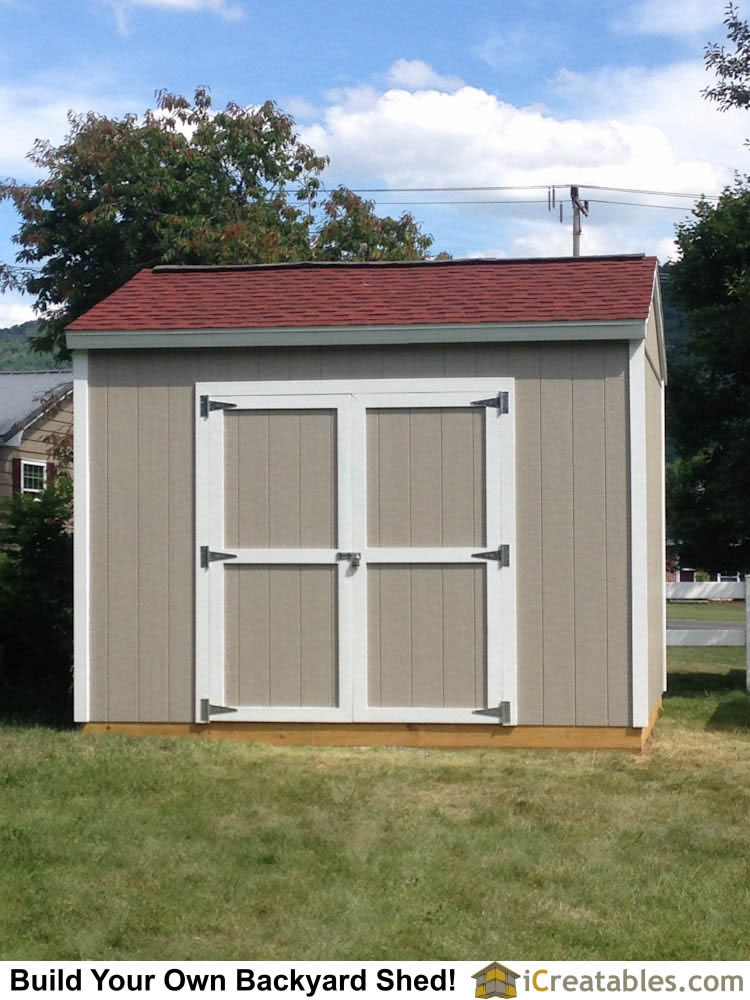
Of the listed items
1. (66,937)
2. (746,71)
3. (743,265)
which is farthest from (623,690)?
(746,71)

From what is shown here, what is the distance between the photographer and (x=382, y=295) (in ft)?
28.6

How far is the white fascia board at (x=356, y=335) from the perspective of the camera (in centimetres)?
799

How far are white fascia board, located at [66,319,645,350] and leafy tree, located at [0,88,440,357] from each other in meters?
10.0

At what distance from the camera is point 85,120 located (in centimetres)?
2020

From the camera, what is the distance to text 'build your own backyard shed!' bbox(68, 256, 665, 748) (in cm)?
803

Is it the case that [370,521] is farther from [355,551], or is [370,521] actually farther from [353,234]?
[353,234]

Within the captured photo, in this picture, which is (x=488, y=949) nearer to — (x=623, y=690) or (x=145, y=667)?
(x=623, y=690)

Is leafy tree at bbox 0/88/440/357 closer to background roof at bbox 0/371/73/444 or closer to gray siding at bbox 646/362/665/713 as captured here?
background roof at bbox 0/371/73/444

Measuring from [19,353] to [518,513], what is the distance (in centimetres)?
3815

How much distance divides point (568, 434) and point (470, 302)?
1.07 m

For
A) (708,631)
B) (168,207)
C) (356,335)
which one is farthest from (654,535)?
(168,207)

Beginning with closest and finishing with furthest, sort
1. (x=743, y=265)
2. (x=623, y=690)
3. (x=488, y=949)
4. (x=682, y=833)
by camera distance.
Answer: (x=488, y=949) → (x=682, y=833) → (x=623, y=690) → (x=743, y=265)

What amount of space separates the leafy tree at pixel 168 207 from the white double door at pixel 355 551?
10449 mm
